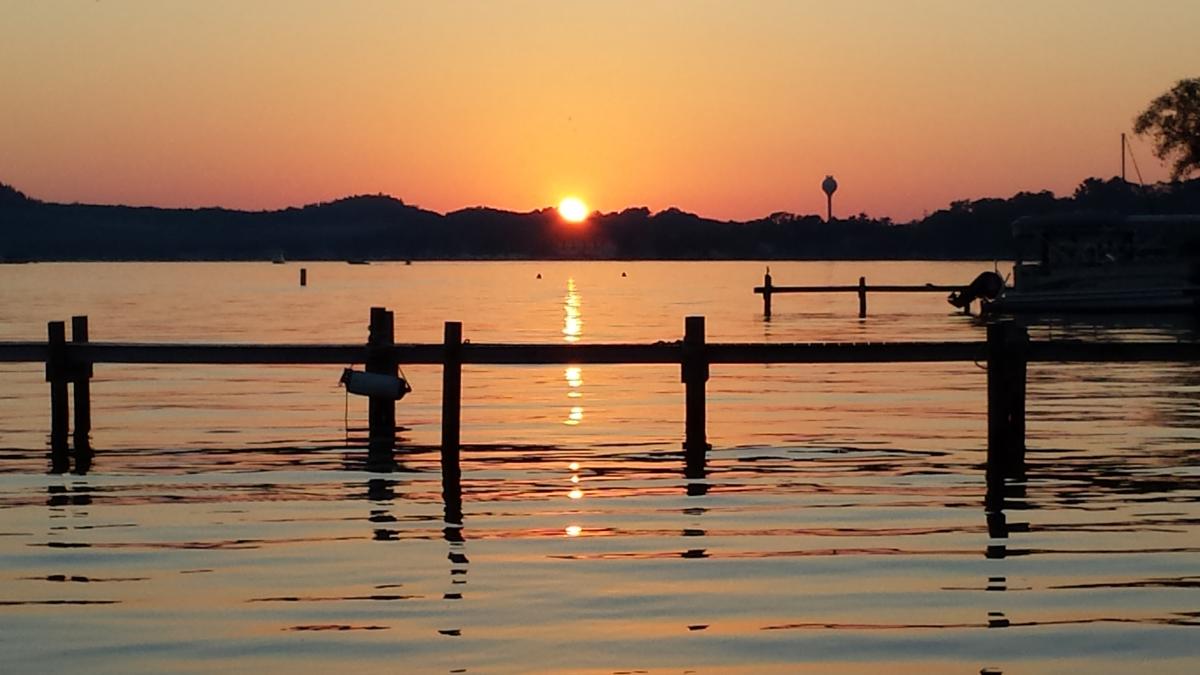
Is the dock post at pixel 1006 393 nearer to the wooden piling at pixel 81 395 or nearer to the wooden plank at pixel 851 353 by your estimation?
the wooden plank at pixel 851 353

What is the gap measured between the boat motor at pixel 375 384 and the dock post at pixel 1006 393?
678 centimetres

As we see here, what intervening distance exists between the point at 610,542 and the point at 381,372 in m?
6.56

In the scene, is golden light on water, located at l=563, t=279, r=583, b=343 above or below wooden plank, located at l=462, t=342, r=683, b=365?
below

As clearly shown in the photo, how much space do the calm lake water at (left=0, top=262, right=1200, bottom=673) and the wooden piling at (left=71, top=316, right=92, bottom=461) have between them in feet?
0.98

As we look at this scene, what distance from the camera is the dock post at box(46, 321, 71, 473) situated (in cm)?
2098

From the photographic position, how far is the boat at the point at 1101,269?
215 ft

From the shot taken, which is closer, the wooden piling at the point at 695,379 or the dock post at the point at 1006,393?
the dock post at the point at 1006,393

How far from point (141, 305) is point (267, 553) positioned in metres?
90.3

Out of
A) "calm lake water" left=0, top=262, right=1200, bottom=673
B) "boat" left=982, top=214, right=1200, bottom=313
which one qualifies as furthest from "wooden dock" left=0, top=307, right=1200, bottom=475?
"boat" left=982, top=214, right=1200, bottom=313

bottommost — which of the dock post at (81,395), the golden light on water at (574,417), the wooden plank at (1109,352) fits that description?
the golden light on water at (574,417)

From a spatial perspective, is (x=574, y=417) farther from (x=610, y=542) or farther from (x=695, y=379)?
(x=610, y=542)

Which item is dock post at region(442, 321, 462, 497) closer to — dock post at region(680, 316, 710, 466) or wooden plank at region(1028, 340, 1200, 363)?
dock post at region(680, 316, 710, 466)

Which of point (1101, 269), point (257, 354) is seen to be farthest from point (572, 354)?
point (1101, 269)

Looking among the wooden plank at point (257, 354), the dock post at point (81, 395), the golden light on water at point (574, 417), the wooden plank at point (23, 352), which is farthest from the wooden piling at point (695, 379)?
the wooden plank at point (23, 352)
